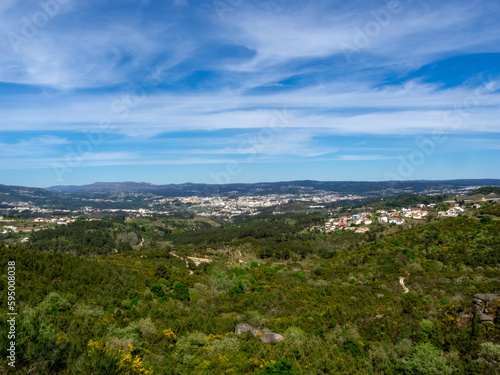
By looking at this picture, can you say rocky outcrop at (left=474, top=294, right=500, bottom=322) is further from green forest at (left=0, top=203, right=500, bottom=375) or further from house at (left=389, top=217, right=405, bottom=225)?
house at (left=389, top=217, right=405, bottom=225)

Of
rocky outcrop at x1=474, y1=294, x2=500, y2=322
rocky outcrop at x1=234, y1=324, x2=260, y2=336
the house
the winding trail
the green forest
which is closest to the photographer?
the green forest

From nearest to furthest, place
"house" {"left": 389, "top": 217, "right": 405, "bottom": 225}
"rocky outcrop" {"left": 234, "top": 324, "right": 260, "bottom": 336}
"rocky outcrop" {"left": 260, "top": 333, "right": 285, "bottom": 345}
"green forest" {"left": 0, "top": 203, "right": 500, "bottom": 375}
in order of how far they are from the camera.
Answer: "green forest" {"left": 0, "top": 203, "right": 500, "bottom": 375} < "rocky outcrop" {"left": 260, "top": 333, "right": 285, "bottom": 345} < "rocky outcrop" {"left": 234, "top": 324, "right": 260, "bottom": 336} < "house" {"left": 389, "top": 217, "right": 405, "bottom": 225}

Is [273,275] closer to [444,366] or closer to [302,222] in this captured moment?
[444,366]

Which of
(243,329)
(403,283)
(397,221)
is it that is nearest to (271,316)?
(243,329)

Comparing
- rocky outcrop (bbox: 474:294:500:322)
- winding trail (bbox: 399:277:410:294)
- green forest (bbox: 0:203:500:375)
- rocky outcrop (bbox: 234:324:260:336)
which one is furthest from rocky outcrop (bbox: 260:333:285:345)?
winding trail (bbox: 399:277:410:294)

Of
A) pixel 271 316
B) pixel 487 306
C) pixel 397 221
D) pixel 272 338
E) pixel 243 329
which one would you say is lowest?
pixel 397 221

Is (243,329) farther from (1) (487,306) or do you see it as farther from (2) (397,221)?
(2) (397,221)

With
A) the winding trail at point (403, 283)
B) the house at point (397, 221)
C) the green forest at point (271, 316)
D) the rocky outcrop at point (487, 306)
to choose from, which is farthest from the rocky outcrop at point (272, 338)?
the house at point (397, 221)
